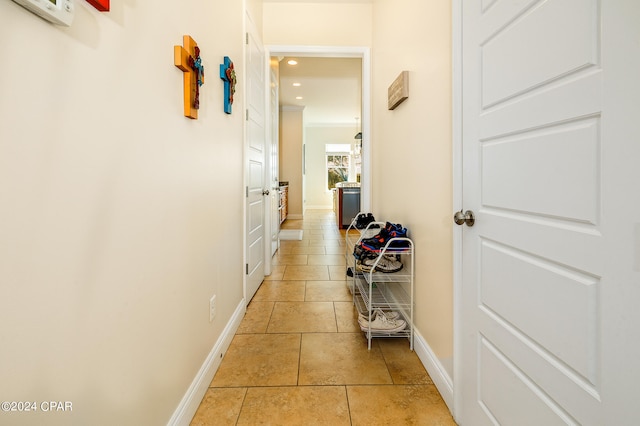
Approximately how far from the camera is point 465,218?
4.31ft

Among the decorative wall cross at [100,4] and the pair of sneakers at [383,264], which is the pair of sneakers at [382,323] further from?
the decorative wall cross at [100,4]

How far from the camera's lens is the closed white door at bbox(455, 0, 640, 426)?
26.8 inches

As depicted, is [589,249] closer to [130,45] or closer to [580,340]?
[580,340]

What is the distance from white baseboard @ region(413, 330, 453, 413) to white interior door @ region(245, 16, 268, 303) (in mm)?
1355

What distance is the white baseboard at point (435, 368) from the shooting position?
1.50 m

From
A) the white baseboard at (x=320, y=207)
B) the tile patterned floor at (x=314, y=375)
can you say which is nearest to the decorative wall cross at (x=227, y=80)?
the tile patterned floor at (x=314, y=375)

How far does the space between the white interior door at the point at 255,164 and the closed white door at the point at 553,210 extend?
1803 mm

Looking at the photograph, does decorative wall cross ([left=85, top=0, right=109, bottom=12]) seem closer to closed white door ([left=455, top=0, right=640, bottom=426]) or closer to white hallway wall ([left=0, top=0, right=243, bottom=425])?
white hallway wall ([left=0, top=0, right=243, bottom=425])

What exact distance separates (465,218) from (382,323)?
1054 millimetres

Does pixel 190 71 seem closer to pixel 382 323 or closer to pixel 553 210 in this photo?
pixel 553 210

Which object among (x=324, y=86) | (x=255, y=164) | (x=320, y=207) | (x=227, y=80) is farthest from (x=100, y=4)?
(x=320, y=207)

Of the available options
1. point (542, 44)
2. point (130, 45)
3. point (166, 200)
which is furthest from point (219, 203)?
point (542, 44)

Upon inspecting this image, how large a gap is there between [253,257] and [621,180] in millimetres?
2533

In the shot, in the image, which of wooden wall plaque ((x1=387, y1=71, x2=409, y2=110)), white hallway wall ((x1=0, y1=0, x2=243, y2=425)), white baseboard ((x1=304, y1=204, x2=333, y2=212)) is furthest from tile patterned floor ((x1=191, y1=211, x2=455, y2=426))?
white baseboard ((x1=304, y1=204, x2=333, y2=212))
